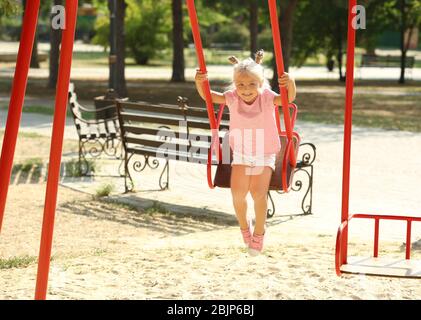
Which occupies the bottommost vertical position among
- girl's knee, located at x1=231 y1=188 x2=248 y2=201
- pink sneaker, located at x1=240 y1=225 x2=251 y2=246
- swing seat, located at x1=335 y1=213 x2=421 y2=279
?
swing seat, located at x1=335 y1=213 x2=421 y2=279

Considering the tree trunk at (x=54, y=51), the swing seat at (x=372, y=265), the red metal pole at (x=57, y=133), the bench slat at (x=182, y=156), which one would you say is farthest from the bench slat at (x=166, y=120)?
the tree trunk at (x=54, y=51)

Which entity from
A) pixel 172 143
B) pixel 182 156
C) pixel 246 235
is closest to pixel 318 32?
pixel 172 143

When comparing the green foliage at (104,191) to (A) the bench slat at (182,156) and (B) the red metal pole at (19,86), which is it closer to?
(A) the bench slat at (182,156)

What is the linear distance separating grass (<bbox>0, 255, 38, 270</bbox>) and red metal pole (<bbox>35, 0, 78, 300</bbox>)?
2334mm

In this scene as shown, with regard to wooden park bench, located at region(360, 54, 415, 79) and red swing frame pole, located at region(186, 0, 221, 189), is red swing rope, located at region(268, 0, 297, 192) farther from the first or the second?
wooden park bench, located at region(360, 54, 415, 79)

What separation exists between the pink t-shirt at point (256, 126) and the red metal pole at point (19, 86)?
4.29 feet

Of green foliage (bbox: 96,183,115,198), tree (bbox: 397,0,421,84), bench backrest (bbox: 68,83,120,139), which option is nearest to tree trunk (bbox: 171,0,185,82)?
tree (bbox: 397,0,421,84)

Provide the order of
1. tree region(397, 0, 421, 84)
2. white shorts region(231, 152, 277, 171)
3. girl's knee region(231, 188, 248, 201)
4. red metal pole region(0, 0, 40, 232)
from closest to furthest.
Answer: red metal pole region(0, 0, 40, 232) < white shorts region(231, 152, 277, 171) < girl's knee region(231, 188, 248, 201) < tree region(397, 0, 421, 84)

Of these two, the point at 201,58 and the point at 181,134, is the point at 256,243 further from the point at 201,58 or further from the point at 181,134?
the point at 181,134

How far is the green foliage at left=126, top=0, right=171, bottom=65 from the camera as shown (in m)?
49.4

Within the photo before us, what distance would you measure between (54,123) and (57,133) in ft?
0.23

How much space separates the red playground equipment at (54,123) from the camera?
18.0 ft

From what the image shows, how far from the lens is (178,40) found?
34969mm

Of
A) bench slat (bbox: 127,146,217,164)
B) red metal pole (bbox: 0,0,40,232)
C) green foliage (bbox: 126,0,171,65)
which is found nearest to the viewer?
red metal pole (bbox: 0,0,40,232)
